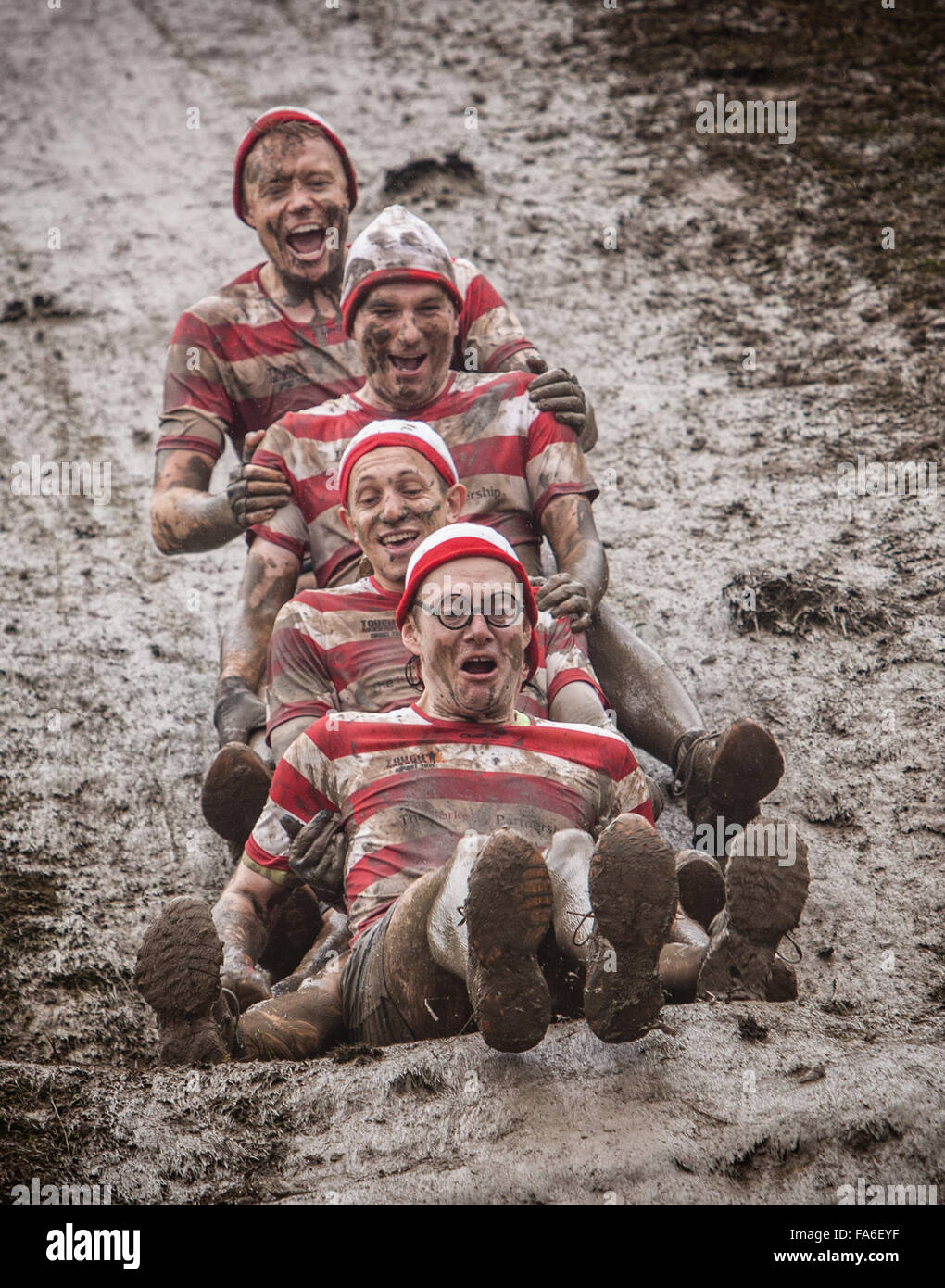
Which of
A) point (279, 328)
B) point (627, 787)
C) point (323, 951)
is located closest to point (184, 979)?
point (323, 951)

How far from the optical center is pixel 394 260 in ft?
16.0

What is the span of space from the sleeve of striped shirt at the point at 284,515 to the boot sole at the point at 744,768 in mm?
1700

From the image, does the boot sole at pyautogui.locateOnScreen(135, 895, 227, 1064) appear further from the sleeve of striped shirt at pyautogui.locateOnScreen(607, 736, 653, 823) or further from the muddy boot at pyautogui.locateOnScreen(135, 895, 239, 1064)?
the sleeve of striped shirt at pyautogui.locateOnScreen(607, 736, 653, 823)

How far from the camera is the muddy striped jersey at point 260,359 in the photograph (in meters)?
5.48

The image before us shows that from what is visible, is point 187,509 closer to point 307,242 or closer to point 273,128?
point 307,242

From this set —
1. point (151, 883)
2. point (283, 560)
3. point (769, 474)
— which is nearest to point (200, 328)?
point (283, 560)

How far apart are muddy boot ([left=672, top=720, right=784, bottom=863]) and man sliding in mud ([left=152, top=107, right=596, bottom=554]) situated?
1.76 m

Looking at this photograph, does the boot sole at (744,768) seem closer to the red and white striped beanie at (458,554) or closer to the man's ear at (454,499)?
the red and white striped beanie at (458,554)

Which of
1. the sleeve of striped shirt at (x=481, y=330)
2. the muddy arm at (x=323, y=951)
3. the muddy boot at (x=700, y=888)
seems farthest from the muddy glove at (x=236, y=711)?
the muddy boot at (x=700, y=888)

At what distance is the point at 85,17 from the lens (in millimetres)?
11773

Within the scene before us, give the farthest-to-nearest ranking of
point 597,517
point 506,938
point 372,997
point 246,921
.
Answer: point 597,517 → point 246,921 → point 372,997 → point 506,938

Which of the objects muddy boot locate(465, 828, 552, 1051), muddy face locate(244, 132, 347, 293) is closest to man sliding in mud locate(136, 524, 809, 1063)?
muddy boot locate(465, 828, 552, 1051)

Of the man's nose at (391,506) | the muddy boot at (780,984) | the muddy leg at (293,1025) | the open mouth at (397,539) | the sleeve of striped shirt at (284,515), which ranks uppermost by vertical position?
the sleeve of striped shirt at (284,515)

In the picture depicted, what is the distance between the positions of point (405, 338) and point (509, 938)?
8.62 feet
